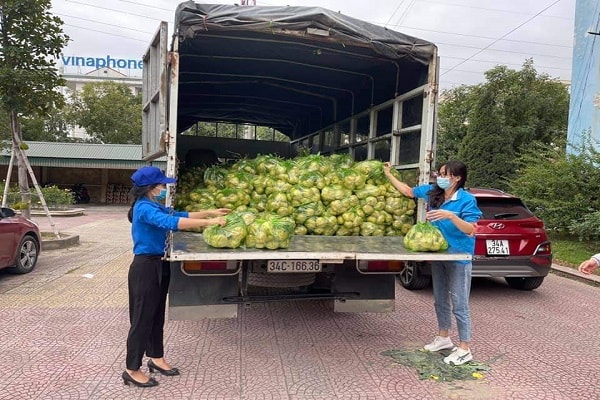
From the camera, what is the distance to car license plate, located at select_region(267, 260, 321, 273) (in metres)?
3.84

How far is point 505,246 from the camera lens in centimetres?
647

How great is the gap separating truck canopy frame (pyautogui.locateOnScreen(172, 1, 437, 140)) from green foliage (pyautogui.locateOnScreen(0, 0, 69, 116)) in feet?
9.78

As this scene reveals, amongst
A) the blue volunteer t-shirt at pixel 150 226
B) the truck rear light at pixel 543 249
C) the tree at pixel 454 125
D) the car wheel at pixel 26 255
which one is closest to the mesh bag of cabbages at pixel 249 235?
the blue volunteer t-shirt at pixel 150 226

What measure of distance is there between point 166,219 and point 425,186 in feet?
8.09

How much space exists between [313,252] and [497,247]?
3.81 meters

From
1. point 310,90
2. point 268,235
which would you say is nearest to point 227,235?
point 268,235

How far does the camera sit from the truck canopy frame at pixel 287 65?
168 inches

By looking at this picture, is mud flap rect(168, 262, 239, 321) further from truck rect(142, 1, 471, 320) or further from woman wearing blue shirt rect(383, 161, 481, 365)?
woman wearing blue shirt rect(383, 161, 481, 365)

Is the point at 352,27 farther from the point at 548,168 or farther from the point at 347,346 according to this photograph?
the point at 548,168

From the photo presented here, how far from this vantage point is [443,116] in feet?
78.4

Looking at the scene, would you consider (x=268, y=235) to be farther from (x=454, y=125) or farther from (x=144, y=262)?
(x=454, y=125)

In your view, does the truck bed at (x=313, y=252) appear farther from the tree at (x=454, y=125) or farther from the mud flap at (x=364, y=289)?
the tree at (x=454, y=125)

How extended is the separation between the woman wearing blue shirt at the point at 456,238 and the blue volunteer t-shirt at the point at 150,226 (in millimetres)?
2159

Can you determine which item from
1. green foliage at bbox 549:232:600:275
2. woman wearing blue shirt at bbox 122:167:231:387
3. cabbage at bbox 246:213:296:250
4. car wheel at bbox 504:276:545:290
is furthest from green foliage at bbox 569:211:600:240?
woman wearing blue shirt at bbox 122:167:231:387
